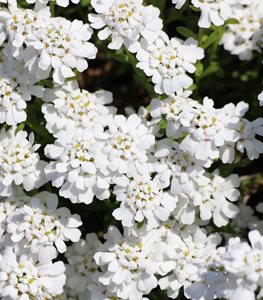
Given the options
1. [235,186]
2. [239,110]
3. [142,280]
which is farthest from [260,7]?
[142,280]

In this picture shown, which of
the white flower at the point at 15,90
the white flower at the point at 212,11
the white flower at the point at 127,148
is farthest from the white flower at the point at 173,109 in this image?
the white flower at the point at 15,90

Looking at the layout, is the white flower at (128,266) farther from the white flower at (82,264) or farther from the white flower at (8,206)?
the white flower at (8,206)

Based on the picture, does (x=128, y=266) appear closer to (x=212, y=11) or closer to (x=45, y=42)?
(x=45, y=42)

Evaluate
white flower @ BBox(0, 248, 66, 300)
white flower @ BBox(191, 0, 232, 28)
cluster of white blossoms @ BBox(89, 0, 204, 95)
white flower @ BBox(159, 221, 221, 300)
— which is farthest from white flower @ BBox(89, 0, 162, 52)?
white flower @ BBox(0, 248, 66, 300)

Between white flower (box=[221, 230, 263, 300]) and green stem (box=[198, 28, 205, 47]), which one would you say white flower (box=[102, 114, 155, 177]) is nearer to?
green stem (box=[198, 28, 205, 47])

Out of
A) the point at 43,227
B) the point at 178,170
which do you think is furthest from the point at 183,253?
the point at 43,227

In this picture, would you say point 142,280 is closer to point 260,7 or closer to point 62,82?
point 62,82

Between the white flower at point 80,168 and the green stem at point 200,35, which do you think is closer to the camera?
the white flower at point 80,168
